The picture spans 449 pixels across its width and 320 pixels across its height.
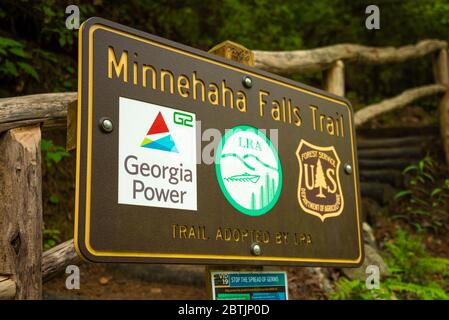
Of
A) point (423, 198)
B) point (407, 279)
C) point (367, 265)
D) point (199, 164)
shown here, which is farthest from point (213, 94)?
point (423, 198)

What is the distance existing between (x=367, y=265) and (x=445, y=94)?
3.50 m

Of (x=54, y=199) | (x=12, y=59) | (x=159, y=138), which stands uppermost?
(x=12, y=59)

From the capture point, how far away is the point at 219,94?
2070 mm

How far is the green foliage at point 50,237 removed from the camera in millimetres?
4616

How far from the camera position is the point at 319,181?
231 centimetres

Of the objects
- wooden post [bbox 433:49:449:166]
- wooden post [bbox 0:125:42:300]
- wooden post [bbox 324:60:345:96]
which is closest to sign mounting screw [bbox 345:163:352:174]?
wooden post [bbox 0:125:42:300]

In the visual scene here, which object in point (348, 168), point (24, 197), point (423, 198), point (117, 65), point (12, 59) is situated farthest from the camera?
point (423, 198)

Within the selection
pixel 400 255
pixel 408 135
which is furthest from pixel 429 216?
pixel 408 135

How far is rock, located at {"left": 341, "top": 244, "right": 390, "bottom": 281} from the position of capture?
14.8 feet

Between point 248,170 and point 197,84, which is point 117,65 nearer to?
point 197,84

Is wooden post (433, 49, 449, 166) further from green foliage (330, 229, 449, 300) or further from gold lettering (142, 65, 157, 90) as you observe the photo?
gold lettering (142, 65, 157, 90)

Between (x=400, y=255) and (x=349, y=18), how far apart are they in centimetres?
537

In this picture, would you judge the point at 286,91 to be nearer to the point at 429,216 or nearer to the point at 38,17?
the point at 38,17
